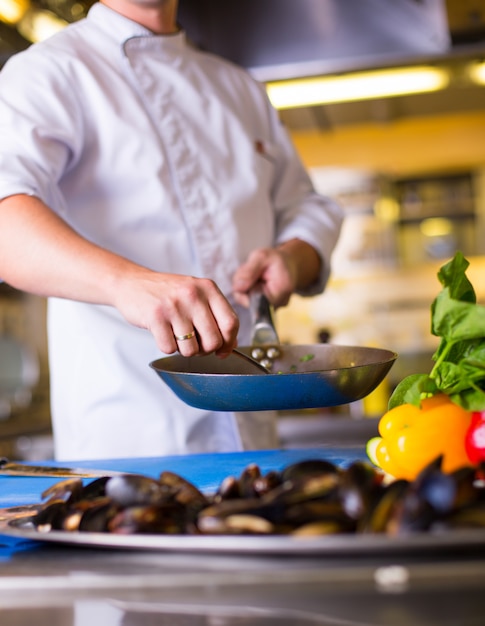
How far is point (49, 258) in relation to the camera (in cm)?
105

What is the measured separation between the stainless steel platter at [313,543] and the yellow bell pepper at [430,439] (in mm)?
276

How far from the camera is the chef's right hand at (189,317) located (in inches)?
32.6

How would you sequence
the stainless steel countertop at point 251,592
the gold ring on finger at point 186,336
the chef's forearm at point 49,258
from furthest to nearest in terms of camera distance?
Result: the chef's forearm at point 49,258 < the gold ring on finger at point 186,336 < the stainless steel countertop at point 251,592

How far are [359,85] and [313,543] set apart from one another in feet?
6.49

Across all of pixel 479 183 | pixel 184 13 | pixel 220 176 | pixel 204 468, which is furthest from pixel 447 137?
pixel 204 468

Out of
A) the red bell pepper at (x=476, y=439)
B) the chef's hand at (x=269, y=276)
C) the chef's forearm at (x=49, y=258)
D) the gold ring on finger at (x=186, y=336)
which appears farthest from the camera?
the chef's hand at (x=269, y=276)

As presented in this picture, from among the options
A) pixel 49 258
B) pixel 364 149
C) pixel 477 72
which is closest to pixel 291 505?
pixel 49 258

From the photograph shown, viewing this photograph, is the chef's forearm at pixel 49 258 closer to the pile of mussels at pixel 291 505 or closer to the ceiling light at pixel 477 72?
the pile of mussels at pixel 291 505

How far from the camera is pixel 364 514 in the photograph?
510 mm

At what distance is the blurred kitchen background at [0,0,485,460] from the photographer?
212 cm

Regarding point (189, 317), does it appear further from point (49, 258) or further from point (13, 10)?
point (13, 10)

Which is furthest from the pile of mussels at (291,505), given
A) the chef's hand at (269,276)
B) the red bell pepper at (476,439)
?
the chef's hand at (269,276)

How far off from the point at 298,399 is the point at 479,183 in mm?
5297

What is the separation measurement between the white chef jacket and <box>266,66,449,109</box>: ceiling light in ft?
2.72
